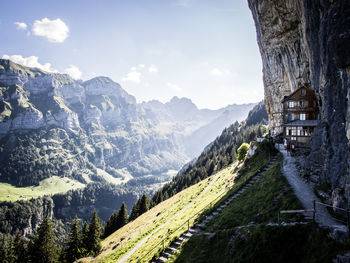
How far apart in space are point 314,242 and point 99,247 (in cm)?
5202

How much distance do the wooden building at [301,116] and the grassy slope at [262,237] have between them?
53.5 feet

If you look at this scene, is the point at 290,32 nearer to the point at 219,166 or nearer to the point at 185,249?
the point at 185,249

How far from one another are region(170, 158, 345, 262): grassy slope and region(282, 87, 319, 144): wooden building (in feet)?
53.5

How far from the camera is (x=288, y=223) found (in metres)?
18.0

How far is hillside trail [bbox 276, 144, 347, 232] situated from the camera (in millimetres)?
16609

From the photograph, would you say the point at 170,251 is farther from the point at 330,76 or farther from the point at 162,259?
the point at 330,76

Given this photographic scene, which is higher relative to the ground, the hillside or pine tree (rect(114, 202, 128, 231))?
the hillside

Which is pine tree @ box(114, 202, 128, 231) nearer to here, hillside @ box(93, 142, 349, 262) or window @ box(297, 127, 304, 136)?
hillside @ box(93, 142, 349, 262)

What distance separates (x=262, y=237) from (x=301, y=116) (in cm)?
3499

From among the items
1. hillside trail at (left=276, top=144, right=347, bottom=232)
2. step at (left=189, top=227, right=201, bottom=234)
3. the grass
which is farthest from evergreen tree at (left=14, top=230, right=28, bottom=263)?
hillside trail at (left=276, top=144, right=347, bottom=232)

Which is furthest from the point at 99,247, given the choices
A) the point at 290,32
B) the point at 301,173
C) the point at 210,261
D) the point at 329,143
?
the point at 290,32

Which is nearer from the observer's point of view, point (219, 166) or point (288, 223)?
point (288, 223)

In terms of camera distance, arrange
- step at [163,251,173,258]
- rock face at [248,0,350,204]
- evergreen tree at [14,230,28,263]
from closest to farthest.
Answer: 1. rock face at [248,0,350,204]
2. step at [163,251,173,258]
3. evergreen tree at [14,230,28,263]

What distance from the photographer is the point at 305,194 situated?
2300 cm
